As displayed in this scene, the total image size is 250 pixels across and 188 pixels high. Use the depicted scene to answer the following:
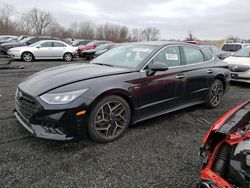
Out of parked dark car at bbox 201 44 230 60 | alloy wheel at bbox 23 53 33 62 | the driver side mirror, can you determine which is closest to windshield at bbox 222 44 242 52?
parked dark car at bbox 201 44 230 60

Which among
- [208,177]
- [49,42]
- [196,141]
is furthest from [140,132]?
[49,42]

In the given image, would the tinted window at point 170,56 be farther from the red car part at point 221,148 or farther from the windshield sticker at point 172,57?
the red car part at point 221,148

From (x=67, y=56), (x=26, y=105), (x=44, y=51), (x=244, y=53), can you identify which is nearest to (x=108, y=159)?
(x=26, y=105)

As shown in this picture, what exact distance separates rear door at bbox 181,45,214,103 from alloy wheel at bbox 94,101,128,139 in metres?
1.56

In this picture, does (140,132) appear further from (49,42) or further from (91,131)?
(49,42)

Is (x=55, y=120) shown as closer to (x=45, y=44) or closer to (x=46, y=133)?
(x=46, y=133)

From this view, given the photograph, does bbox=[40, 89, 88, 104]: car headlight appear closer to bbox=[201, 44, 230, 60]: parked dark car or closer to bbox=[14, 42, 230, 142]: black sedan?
bbox=[14, 42, 230, 142]: black sedan

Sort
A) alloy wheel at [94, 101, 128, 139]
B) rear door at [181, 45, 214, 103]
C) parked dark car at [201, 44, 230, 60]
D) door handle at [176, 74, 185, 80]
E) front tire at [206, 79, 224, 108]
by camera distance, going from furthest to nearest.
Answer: parked dark car at [201, 44, 230, 60] → front tire at [206, 79, 224, 108] → rear door at [181, 45, 214, 103] → door handle at [176, 74, 185, 80] → alloy wheel at [94, 101, 128, 139]

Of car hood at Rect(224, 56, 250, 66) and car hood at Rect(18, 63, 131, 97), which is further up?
car hood at Rect(224, 56, 250, 66)

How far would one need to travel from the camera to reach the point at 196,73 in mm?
4426

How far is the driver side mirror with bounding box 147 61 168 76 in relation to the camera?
11.5ft

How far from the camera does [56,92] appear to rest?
9.47ft

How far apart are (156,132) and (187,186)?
4.47 ft

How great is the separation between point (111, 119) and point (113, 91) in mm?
439
